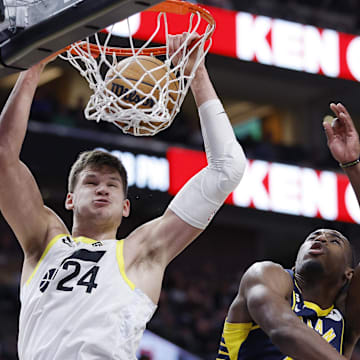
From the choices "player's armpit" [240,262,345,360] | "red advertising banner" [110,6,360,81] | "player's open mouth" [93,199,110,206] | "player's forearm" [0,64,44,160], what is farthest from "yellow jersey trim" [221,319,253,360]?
"red advertising banner" [110,6,360,81]

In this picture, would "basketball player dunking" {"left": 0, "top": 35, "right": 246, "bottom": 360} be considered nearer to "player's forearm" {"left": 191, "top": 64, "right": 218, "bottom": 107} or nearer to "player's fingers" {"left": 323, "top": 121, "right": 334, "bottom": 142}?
"player's forearm" {"left": 191, "top": 64, "right": 218, "bottom": 107}

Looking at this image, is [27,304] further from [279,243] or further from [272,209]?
[279,243]

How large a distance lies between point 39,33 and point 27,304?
1.07 m

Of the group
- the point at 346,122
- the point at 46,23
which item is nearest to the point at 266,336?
the point at 346,122

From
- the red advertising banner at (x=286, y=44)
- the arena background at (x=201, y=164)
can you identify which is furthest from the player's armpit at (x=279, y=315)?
the red advertising banner at (x=286, y=44)

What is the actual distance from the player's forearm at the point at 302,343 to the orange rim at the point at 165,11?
1.31 metres

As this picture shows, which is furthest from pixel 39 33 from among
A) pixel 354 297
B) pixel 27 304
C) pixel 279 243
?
pixel 279 243

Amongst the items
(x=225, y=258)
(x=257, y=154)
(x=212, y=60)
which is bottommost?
(x=225, y=258)

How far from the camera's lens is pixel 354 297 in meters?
3.78

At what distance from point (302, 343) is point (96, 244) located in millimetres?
953

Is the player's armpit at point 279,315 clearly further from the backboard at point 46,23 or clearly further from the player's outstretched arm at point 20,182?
the backboard at point 46,23

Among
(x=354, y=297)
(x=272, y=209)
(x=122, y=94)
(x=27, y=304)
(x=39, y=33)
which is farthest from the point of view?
(x=272, y=209)

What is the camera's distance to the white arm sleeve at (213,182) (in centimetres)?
291

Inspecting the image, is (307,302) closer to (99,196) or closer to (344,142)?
(344,142)
